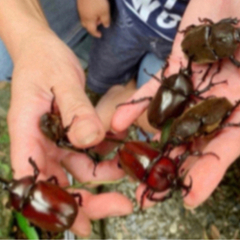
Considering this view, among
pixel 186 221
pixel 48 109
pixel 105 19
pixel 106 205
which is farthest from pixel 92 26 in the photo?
pixel 186 221

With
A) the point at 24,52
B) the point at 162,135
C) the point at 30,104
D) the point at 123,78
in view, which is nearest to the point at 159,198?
the point at 162,135

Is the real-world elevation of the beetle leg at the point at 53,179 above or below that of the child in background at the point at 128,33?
below

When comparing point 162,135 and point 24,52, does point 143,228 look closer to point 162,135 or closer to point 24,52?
point 162,135

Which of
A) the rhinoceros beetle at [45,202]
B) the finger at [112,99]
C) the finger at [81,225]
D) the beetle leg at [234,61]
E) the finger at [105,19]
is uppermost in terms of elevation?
the finger at [105,19]

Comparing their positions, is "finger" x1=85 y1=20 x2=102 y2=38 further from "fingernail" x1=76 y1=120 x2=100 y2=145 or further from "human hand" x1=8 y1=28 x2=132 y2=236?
"fingernail" x1=76 y1=120 x2=100 y2=145

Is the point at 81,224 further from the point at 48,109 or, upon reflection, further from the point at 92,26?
the point at 92,26

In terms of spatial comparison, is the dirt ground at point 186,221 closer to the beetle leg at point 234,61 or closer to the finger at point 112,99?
the finger at point 112,99

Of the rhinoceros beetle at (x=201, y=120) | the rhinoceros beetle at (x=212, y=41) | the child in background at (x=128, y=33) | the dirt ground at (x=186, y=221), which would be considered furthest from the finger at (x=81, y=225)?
the child in background at (x=128, y=33)

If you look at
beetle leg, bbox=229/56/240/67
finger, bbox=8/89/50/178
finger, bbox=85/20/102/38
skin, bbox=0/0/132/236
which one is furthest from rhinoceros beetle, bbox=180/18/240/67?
finger, bbox=8/89/50/178
